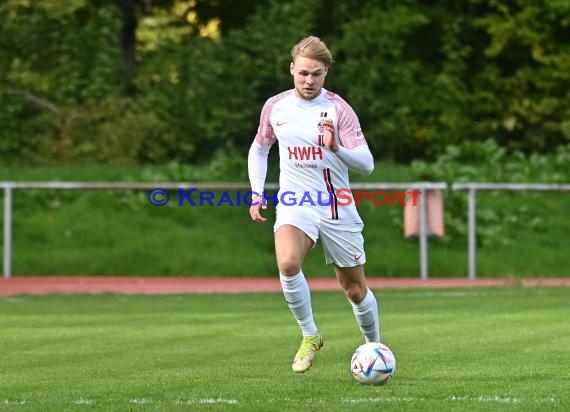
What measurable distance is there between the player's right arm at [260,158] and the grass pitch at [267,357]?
3.72ft

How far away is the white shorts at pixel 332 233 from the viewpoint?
10164 millimetres

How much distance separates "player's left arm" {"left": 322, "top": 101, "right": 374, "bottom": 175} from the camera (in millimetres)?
9812

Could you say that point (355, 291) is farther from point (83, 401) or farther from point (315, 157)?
point (83, 401)

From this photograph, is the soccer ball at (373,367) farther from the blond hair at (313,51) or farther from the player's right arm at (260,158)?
the blond hair at (313,51)

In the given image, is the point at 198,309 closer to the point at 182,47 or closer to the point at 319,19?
the point at 182,47

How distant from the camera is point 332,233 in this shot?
33.4 feet

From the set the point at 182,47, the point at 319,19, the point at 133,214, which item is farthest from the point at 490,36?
the point at 133,214

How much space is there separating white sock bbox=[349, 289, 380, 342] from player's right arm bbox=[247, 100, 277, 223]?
2.91 feet

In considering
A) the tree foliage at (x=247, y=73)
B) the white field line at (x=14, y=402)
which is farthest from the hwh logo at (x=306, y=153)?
the tree foliage at (x=247, y=73)

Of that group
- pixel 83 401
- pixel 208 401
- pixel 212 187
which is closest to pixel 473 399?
pixel 208 401

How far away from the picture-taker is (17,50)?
35.2 m

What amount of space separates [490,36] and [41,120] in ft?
43.3

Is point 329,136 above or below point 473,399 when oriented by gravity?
above

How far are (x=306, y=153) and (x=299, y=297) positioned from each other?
983 mm
